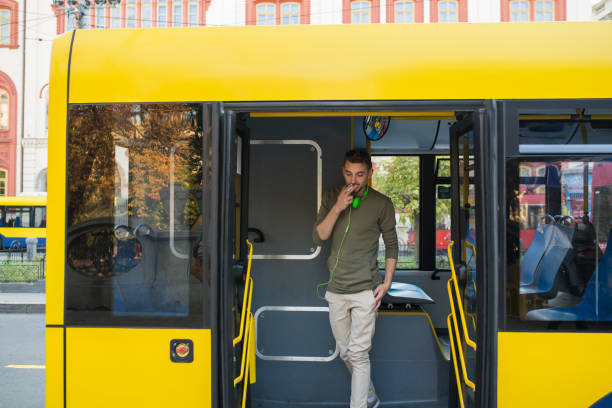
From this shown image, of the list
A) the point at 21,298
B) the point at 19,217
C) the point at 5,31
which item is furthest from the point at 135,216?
the point at 5,31

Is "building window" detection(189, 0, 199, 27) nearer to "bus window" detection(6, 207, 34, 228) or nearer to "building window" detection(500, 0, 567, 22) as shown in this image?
"bus window" detection(6, 207, 34, 228)

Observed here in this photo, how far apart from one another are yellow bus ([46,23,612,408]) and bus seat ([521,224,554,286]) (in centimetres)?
1

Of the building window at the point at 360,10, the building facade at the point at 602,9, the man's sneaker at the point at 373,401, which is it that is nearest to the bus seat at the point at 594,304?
the man's sneaker at the point at 373,401

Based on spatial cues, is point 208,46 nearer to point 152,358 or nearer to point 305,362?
point 152,358

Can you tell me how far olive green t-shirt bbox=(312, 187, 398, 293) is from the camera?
342 centimetres

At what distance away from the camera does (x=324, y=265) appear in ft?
12.9

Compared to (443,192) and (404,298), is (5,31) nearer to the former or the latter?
(443,192)

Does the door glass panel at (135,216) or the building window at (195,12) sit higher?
the building window at (195,12)

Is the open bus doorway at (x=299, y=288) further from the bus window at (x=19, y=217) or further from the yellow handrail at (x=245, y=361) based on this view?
the bus window at (x=19, y=217)

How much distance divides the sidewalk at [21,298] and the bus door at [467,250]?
8436 millimetres

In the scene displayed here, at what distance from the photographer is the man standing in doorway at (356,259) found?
11.1 ft

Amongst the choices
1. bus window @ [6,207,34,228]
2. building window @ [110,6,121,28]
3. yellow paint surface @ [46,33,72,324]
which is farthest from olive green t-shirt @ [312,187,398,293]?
building window @ [110,6,121,28]

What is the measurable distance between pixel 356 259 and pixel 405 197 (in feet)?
7.46

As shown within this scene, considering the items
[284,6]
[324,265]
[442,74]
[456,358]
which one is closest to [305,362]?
[324,265]
